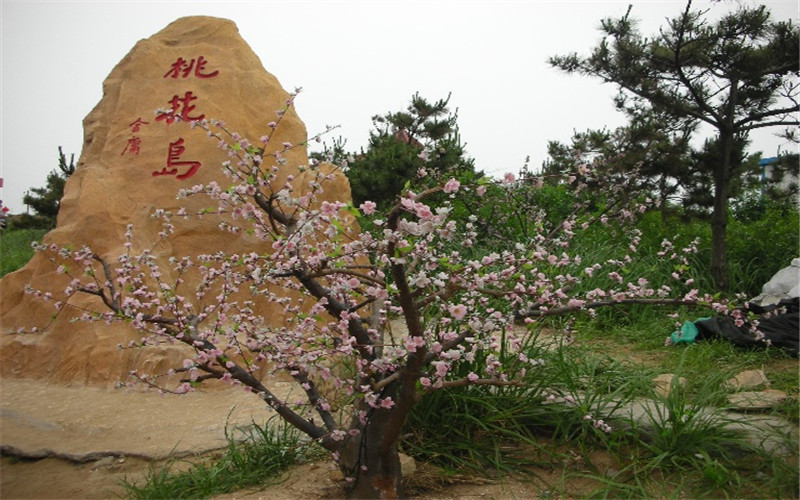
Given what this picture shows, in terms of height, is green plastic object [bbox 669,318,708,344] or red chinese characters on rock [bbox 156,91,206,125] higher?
red chinese characters on rock [bbox 156,91,206,125]

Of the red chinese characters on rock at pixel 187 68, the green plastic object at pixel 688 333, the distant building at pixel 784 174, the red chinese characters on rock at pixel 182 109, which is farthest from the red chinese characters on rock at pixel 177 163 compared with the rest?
the distant building at pixel 784 174

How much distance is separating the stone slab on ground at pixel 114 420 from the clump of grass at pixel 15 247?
507 centimetres

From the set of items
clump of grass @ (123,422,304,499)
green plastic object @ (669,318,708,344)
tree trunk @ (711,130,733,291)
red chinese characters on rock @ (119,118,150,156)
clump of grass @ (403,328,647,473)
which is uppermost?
red chinese characters on rock @ (119,118,150,156)

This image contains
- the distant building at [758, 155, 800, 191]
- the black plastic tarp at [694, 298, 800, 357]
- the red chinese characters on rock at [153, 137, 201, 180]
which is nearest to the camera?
the black plastic tarp at [694, 298, 800, 357]

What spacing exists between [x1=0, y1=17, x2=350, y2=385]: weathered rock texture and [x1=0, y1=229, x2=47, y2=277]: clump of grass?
415 cm

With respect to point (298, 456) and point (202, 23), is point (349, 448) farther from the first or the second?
point (202, 23)

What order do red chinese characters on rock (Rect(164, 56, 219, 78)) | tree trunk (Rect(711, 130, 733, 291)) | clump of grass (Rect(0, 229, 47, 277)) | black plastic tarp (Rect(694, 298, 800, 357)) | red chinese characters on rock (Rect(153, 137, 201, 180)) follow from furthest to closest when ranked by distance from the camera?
clump of grass (Rect(0, 229, 47, 277))
tree trunk (Rect(711, 130, 733, 291))
red chinese characters on rock (Rect(164, 56, 219, 78))
red chinese characters on rock (Rect(153, 137, 201, 180))
black plastic tarp (Rect(694, 298, 800, 357))

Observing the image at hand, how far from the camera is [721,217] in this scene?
5.04 metres

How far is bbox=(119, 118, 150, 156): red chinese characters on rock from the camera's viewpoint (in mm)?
4734

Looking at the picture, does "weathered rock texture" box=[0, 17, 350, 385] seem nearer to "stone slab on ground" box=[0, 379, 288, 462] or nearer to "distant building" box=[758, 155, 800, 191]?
"stone slab on ground" box=[0, 379, 288, 462]

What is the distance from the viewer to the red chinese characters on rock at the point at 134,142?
473cm

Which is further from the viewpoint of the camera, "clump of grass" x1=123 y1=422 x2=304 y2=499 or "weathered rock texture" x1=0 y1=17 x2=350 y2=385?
"weathered rock texture" x1=0 y1=17 x2=350 y2=385

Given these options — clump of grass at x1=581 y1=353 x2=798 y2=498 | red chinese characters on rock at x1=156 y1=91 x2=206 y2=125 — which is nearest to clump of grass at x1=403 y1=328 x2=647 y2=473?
clump of grass at x1=581 y1=353 x2=798 y2=498

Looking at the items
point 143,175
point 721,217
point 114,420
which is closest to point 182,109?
point 143,175
